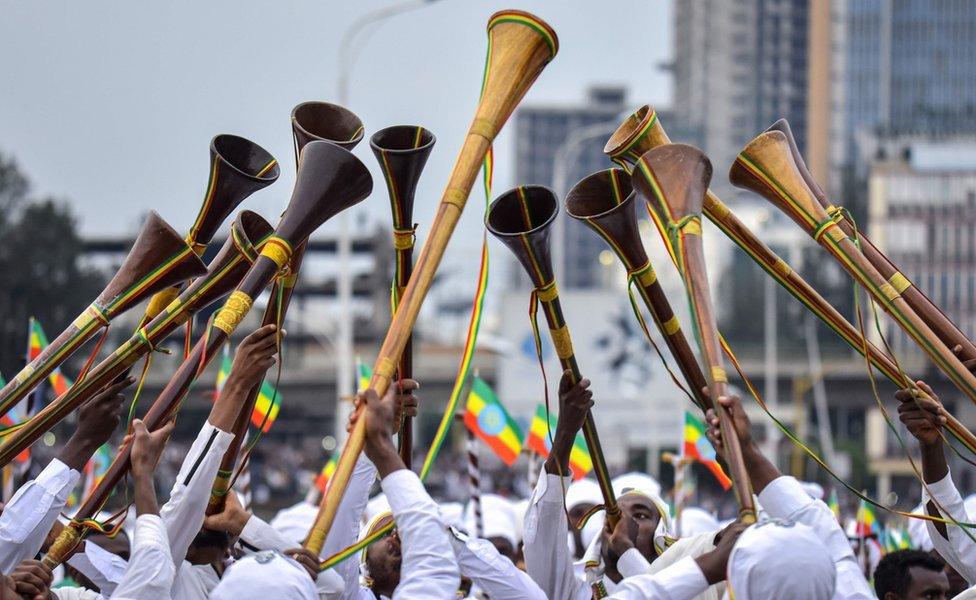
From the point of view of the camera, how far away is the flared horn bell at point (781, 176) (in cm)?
559

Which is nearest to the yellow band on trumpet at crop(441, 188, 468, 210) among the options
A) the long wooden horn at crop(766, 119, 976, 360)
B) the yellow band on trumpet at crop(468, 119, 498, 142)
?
the yellow band on trumpet at crop(468, 119, 498, 142)

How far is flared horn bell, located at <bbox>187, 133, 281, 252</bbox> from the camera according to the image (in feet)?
18.3

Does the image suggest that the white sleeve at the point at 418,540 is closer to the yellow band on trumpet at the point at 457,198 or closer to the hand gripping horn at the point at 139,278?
the yellow band on trumpet at the point at 457,198

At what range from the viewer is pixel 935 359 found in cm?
546

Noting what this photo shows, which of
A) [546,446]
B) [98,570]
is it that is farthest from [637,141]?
[546,446]

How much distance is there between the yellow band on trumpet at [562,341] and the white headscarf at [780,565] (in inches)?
49.9

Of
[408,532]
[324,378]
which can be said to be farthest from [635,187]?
[324,378]

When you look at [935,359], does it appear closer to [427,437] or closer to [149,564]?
[149,564]

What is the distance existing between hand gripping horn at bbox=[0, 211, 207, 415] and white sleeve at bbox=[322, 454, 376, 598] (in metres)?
0.92

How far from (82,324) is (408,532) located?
1590mm

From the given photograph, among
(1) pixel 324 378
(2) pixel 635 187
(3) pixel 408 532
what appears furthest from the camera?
(1) pixel 324 378

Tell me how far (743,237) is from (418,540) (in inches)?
69.4

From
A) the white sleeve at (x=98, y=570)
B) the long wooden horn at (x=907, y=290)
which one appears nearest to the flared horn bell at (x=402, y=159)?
the long wooden horn at (x=907, y=290)

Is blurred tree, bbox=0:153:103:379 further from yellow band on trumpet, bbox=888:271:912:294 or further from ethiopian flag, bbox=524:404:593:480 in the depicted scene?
yellow band on trumpet, bbox=888:271:912:294
